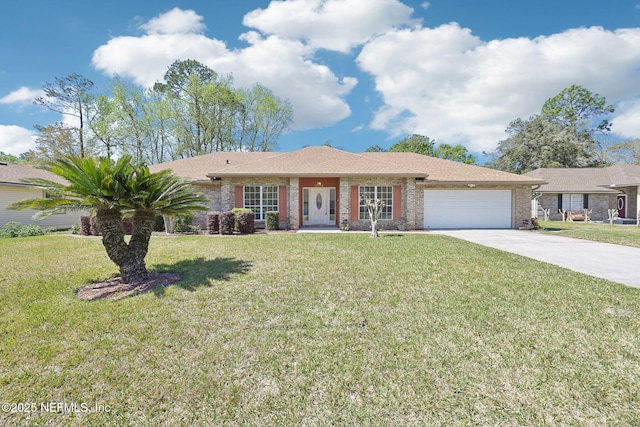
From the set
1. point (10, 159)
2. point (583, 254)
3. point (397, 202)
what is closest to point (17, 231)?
point (397, 202)

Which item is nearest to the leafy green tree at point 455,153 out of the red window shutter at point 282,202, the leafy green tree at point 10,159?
the red window shutter at point 282,202

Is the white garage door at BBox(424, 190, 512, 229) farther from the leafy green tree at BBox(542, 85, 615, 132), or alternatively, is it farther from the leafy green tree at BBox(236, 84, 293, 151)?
the leafy green tree at BBox(542, 85, 615, 132)

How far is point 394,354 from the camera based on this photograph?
129 inches

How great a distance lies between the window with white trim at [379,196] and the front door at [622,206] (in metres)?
22.3

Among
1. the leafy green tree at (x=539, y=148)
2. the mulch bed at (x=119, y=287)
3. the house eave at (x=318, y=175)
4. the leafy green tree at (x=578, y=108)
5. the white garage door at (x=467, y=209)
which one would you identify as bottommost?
the mulch bed at (x=119, y=287)

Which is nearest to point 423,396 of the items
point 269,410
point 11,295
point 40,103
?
point 269,410

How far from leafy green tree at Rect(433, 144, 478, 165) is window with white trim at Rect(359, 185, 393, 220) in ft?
99.3

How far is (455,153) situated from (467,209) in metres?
30.0

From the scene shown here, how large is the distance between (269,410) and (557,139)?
41390mm

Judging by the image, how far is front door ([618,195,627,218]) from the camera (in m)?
23.3

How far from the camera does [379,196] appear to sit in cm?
1545

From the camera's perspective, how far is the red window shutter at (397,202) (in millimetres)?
15359

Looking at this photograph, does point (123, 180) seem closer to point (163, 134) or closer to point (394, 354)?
point (394, 354)

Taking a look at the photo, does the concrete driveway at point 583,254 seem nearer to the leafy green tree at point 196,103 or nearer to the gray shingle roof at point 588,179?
the gray shingle roof at point 588,179
